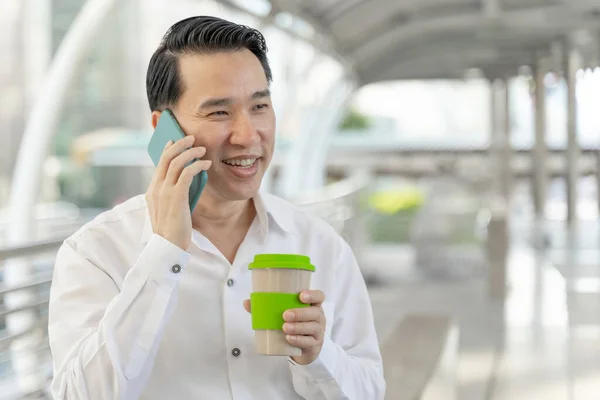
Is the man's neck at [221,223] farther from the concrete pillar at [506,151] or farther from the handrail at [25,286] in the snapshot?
the concrete pillar at [506,151]

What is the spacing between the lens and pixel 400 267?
12.3 m

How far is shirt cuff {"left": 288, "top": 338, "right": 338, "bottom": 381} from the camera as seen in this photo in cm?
171

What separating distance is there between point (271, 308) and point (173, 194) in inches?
11.5

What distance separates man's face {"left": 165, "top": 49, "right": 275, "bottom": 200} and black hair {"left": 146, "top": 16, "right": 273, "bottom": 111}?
0.06ft

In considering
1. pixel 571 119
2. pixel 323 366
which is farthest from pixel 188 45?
pixel 571 119

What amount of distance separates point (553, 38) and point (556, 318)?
26.4 feet

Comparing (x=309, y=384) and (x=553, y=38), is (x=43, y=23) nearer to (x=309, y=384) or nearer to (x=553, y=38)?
(x=553, y=38)

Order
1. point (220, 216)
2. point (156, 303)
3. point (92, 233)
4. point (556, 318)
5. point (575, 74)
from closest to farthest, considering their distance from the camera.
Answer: point (156, 303) → point (92, 233) → point (220, 216) → point (556, 318) → point (575, 74)

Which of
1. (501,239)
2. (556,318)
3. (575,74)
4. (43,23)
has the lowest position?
(556,318)

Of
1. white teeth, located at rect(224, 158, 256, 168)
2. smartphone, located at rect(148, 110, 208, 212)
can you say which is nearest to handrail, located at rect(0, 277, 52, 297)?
smartphone, located at rect(148, 110, 208, 212)

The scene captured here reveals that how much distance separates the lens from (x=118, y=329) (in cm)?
163

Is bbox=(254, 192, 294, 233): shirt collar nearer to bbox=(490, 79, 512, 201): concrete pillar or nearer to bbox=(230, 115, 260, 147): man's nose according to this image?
bbox=(230, 115, 260, 147): man's nose

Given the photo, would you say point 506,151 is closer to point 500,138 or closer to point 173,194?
point 500,138

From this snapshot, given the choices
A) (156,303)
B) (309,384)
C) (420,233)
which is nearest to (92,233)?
(156,303)
